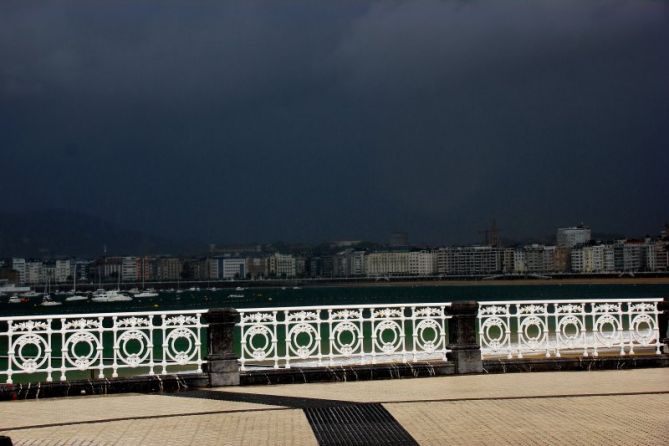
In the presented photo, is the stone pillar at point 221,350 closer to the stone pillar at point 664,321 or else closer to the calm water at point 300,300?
the stone pillar at point 664,321

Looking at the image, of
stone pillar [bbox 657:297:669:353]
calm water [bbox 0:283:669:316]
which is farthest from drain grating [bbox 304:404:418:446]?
calm water [bbox 0:283:669:316]

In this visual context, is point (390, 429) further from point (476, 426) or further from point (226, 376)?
point (226, 376)

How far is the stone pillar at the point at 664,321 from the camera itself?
14797 mm

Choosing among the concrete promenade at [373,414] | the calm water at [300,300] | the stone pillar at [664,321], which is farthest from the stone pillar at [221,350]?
the calm water at [300,300]

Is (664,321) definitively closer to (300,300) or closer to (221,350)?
(221,350)

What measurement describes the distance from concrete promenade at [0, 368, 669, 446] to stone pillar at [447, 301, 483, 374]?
Result: 0.70 meters

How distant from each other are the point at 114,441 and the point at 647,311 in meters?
10.4

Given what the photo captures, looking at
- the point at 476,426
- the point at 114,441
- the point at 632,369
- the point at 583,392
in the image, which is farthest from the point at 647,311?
the point at 114,441

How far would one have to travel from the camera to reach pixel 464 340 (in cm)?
1377

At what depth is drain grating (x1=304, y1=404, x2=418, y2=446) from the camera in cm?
816

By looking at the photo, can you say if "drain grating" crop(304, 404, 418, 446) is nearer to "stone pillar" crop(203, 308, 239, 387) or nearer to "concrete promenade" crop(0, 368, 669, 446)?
"concrete promenade" crop(0, 368, 669, 446)

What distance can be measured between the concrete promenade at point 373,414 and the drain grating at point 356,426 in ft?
0.04

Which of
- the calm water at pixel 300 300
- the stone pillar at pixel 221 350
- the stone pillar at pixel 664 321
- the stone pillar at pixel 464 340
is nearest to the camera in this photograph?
the stone pillar at pixel 221 350

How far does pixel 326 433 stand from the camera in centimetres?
855
